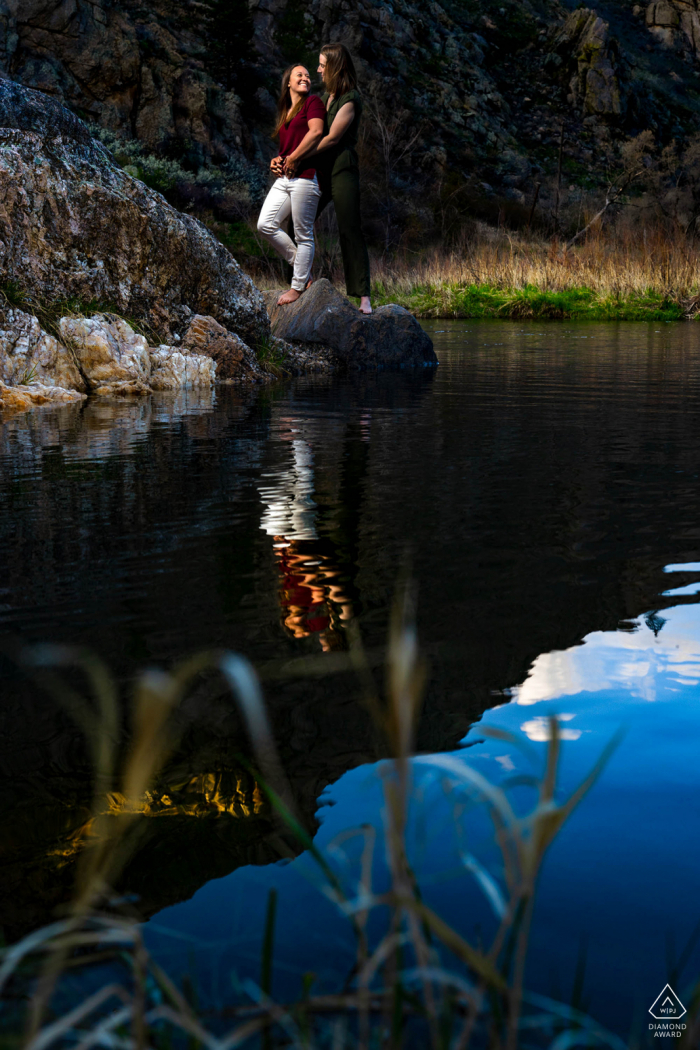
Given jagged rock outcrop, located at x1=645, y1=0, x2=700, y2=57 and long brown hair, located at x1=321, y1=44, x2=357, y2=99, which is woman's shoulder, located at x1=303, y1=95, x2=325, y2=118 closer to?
long brown hair, located at x1=321, y1=44, x2=357, y2=99

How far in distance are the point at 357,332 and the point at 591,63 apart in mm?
49638

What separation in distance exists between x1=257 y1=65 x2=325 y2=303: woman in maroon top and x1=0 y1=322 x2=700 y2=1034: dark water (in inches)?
167

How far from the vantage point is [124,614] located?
2.43 meters

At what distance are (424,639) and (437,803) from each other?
0.80 meters

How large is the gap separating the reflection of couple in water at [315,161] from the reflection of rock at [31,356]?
2457mm

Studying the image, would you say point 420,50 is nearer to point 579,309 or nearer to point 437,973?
point 579,309

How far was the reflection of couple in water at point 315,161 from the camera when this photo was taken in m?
8.67

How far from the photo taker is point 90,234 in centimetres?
802

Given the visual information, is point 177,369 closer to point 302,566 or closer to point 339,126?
point 339,126

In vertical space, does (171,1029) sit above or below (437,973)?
below

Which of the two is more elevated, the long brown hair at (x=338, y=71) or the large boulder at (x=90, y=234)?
the long brown hair at (x=338, y=71)

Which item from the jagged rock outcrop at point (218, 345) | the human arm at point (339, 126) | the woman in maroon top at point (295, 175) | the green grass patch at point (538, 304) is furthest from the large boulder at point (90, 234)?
the green grass patch at point (538, 304)

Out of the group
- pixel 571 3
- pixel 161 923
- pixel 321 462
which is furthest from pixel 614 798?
pixel 571 3

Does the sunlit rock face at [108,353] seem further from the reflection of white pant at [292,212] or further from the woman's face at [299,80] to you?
the woman's face at [299,80]
